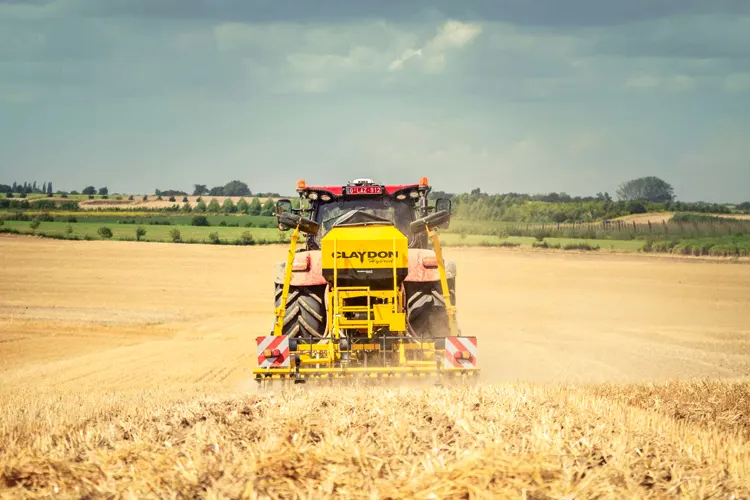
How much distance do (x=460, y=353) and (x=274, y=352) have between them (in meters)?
2.30

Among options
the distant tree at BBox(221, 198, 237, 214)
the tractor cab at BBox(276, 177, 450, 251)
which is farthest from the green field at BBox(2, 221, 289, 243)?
the tractor cab at BBox(276, 177, 450, 251)

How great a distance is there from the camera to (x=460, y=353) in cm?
921

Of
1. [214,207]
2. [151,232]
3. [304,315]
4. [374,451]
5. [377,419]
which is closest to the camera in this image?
[374,451]

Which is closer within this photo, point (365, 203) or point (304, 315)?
point (304, 315)

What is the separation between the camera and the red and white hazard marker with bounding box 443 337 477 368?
9.20 meters

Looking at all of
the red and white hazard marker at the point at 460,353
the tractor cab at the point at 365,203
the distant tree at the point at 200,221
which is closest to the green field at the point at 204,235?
the distant tree at the point at 200,221

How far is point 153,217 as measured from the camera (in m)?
58.0

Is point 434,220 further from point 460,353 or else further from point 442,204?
point 460,353

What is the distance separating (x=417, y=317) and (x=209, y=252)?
31.7 metres

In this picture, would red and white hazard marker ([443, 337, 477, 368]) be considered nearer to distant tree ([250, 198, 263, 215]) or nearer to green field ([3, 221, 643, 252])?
green field ([3, 221, 643, 252])

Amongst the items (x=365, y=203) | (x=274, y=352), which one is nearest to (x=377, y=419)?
(x=274, y=352)

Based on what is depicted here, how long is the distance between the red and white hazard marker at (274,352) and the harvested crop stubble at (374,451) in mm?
2977

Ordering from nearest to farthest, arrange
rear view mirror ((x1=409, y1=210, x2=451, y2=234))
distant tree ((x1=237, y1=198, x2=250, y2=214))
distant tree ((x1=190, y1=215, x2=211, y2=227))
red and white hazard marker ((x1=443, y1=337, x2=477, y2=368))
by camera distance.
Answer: red and white hazard marker ((x1=443, y1=337, x2=477, y2=368)), rear view mirror ((x1=409, y1=210, x2=451, y2=234)), distant tree ((x1=190, y1=215, x2=211, y2=227)), distant tree ((x1=237, y1=198, x2=250, y2=214))

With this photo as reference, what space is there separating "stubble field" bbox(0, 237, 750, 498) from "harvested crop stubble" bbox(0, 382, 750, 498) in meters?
0.01
